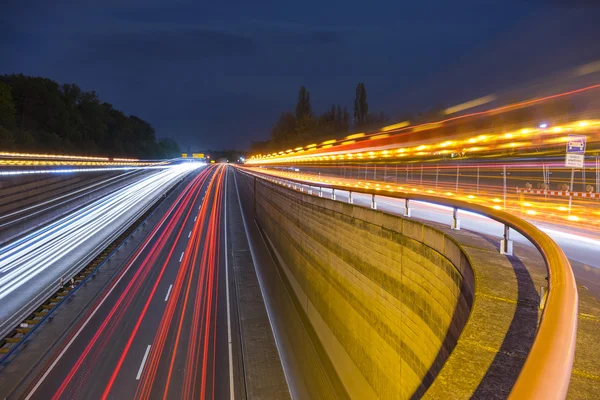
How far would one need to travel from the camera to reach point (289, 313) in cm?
2119

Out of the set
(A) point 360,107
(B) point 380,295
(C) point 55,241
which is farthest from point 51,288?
(A) point 360,107

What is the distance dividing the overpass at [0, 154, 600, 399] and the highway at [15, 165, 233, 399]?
0.07 metres

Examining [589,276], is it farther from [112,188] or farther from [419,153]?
[112,188]

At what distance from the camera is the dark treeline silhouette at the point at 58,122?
57594mm

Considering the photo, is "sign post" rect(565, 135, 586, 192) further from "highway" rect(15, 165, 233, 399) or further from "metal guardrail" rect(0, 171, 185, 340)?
"metal guardrail" rect(0, 171, 185, 340)

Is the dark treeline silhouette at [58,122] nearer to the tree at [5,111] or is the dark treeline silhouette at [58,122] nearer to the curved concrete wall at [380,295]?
the tree at [5,111]

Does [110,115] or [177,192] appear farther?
[110,115]

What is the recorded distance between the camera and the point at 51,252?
2564 centimetres

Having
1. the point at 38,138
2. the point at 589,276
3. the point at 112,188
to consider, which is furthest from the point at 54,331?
the point at 38,138

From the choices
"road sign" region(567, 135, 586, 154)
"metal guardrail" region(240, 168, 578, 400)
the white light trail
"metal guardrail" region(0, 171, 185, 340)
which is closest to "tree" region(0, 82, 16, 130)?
the white light trail

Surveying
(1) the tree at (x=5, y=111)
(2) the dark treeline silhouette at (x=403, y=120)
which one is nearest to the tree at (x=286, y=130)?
(2) the dark treeline silhouette at (x=403, y=120)

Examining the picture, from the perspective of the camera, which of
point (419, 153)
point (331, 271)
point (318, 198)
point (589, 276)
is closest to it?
point (589, 276)

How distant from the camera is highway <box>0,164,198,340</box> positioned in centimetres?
1952

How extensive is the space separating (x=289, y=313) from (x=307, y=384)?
617 centimetres
